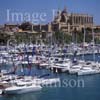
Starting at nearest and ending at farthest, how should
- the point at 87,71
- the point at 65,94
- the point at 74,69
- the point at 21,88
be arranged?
the point at 21,88, the point at 65,94, the point at 87,71, the point at 74,69

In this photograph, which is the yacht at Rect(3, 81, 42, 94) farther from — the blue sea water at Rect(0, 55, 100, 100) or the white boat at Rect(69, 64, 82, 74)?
the white boat at Rect(69, 64, 82, 74)

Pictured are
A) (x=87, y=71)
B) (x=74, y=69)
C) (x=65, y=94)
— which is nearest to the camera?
(x=65, y=94)

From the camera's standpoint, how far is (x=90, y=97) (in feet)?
29.5

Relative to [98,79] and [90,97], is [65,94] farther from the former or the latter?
[98,79]

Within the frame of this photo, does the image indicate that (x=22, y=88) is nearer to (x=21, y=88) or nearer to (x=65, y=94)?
(x=21, y=88)

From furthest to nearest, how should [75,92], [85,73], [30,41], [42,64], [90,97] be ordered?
[30,41], [42,64], [85,73], [75,92], [90,97]

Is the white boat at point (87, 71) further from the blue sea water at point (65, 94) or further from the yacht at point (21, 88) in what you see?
the yacht at point (21, 88)

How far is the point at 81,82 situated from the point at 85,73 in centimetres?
162

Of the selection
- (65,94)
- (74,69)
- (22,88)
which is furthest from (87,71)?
(22,88)

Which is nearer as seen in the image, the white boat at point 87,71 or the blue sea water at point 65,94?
the blue sea water at point 65,94

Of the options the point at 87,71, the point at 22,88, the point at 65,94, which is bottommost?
the point at 65,94

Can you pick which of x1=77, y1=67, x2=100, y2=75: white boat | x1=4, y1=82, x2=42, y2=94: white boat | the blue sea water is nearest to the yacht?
x1=4, y1=82, x2=42, y2=94: white boat

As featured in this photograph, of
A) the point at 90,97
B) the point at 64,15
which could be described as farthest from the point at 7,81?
the point at 64,15

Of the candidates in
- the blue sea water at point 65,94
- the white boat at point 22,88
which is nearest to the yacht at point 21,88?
the white boat at point 22,88
